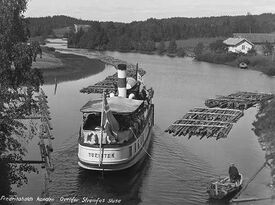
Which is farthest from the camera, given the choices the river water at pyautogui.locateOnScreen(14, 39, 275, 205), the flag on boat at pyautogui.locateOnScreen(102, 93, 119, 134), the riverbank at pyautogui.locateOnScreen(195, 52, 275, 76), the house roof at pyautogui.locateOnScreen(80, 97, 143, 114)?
the riverbank at pyautogui.locateOnScreen(195, 52, 275, 76)

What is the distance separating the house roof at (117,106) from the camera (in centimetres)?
3325

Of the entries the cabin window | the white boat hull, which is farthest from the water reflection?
the cabin window

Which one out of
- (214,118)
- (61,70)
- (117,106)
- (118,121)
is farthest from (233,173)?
(61,70)

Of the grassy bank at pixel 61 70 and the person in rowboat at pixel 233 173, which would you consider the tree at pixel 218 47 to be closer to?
the grassy bank at pixel 61 70

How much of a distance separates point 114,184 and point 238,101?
36.7 meters

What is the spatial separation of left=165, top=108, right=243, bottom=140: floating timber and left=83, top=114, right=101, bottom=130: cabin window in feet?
38.3

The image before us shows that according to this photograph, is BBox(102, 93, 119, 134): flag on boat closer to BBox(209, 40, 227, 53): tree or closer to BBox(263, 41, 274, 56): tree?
BBox(263, 41, 274, 56): tree

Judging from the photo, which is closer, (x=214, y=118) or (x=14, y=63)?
(x=14, y=63)

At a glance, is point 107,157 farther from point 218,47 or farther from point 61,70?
point 218,47

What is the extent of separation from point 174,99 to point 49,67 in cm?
3783

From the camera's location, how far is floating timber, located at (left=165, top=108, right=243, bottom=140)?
149ft

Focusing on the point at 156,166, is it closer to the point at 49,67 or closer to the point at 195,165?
the point at 195,165

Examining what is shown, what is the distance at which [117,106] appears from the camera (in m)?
34.1

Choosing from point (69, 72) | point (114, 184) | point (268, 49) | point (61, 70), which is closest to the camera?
point (114, 184)
